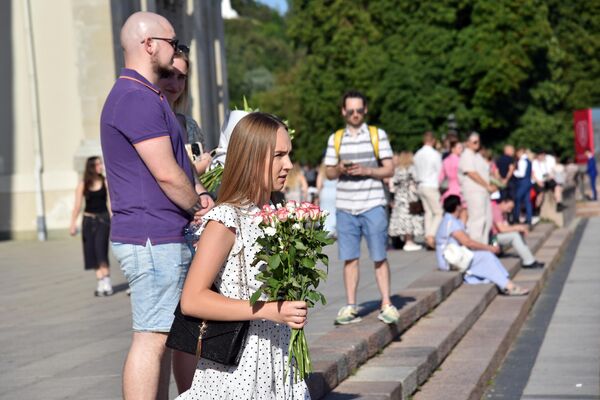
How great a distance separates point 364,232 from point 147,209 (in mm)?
4711

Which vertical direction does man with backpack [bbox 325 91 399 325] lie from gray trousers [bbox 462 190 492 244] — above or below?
above

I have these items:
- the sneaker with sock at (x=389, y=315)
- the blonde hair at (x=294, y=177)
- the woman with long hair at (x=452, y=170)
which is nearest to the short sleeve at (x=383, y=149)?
the sneaker with sock at (x=389, y=315)

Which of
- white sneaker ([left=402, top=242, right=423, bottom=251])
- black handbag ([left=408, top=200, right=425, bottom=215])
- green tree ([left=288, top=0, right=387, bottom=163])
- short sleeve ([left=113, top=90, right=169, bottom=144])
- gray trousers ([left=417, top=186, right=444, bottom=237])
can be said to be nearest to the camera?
short sleeve ([left=113, top=90, right=169, bottom=144])

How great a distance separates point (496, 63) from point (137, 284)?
4774 cm

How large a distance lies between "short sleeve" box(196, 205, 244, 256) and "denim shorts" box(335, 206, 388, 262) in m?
4.90

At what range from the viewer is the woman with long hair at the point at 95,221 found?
46.4ft

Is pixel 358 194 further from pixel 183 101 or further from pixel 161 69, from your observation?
pixel 161 69

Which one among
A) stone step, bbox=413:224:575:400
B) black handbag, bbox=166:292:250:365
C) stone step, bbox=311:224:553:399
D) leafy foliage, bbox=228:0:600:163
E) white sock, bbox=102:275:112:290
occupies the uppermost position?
leafy foliage, bbox=228:0:600:163

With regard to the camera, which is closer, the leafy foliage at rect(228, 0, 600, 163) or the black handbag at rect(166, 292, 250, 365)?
the black handbag at rect(166, 292, 250, 365)

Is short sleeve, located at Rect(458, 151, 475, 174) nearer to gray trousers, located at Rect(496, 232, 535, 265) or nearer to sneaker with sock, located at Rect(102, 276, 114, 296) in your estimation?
gray trousers, located at Rect(496, 232, 535, 265)

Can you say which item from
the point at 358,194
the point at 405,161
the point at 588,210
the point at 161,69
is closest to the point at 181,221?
the point at 161,69

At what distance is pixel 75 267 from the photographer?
60.1 ft

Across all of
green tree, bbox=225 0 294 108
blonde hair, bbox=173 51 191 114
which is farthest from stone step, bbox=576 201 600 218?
green tree, bbox=225 0 294 108

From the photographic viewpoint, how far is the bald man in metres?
5.04
